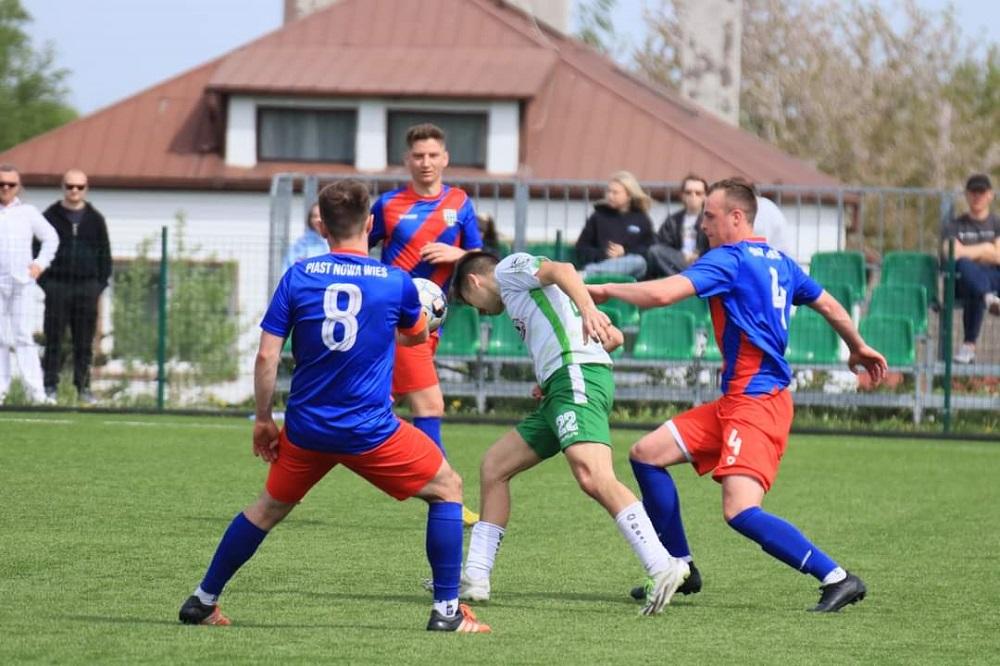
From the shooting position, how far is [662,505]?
8031mm

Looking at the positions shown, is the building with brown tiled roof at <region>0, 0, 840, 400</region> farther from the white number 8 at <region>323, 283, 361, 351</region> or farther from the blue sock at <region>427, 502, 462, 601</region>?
the white number 8 at <region>323, 283, 361, 351</region>

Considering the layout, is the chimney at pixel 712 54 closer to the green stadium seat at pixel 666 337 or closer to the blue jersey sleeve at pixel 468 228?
the green stadium seat at pixel 666 337

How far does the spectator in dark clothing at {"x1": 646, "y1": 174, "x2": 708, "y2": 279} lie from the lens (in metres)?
16.5

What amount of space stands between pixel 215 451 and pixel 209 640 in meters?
7.36

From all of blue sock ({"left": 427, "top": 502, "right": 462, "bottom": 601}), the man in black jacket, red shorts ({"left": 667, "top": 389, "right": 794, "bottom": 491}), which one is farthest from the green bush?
blue sock ({"left": 427, "top": 502, "right": 462, "bottom": 601})

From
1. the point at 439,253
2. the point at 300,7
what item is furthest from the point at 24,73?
the point at 439,253

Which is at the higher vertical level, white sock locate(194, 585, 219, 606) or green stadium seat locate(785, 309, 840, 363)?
green stadium seat locate(785, 309, 840, 363)

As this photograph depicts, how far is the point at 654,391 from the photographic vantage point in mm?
17406

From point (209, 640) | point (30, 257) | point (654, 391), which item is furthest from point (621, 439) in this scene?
point (209, 640)

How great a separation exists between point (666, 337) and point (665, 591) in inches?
394

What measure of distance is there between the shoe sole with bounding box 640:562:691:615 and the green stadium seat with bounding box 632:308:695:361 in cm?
983

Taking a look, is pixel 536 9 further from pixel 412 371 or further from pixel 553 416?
pixel 553 416

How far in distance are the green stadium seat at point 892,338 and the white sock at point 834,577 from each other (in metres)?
9.53

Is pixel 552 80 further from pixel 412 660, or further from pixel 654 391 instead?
pixel 412 660
